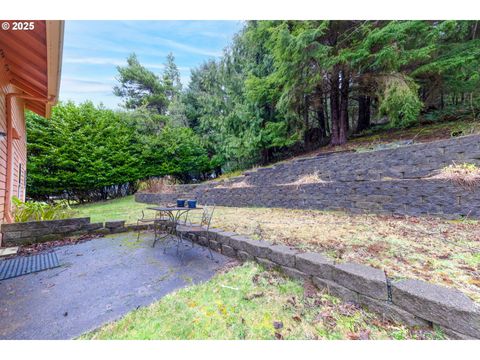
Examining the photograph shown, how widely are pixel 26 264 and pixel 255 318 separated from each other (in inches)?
127

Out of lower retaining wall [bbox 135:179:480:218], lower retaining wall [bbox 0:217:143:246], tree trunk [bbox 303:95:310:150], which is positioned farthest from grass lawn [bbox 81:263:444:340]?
tree trunk [bbox 303:95:310:150]

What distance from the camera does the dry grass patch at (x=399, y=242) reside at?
1681 mm

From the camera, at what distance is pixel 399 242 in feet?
8.00

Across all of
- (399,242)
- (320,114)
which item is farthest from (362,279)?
(320,114)

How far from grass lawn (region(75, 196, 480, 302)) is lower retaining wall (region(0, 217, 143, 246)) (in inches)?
113

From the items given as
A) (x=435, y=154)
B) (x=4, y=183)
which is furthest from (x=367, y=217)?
(x=4, y=183)

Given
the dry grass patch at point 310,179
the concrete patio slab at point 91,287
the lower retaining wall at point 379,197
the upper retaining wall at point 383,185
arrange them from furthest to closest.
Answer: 1. the dry grass patch at point 310,179
2. the upper retaining wall at point 383,185
3. the lower retaining wall at point 379,197
4. the concrete patio slab at point 91,287

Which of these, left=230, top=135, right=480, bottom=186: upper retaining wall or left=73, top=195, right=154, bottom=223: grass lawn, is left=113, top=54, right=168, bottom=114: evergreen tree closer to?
left=73, top=195, right=154, bottom=223: grass lawn

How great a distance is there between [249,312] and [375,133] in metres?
8.05

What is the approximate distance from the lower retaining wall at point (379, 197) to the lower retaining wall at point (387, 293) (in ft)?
8.66

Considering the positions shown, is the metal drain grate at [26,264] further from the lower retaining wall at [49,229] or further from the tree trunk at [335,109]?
the tree trunk at [335,109]

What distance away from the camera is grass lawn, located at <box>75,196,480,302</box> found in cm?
168

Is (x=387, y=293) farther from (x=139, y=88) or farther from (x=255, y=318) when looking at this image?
(x=139, y=88)

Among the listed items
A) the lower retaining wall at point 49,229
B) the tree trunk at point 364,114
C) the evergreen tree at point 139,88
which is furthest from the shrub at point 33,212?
the evergreen tree at point 139,88
